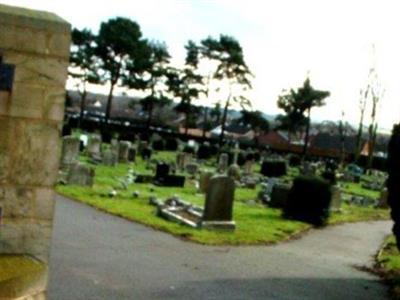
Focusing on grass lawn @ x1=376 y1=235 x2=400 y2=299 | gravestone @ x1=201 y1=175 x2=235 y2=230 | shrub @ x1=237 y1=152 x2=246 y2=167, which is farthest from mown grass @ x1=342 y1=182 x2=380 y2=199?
gravestone @ x1=201 y1=175 x2=235 y2=230

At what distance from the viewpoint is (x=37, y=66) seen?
14.6 ft

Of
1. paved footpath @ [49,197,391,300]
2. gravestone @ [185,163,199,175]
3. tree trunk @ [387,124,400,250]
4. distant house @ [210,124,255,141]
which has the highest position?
distant house @ [210,124,255,141]

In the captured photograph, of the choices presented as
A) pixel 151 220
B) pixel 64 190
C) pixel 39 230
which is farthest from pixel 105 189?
pixel 39 230

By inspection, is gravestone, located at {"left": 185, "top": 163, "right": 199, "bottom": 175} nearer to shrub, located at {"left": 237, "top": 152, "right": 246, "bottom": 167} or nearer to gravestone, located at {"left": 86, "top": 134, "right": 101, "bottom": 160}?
gravestone, located at {"left": 86, "top": 134, "right": 101, "bottom": 160}

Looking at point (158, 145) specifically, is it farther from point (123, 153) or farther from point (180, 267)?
point (180, 267)

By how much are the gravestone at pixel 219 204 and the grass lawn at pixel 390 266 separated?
3.78m

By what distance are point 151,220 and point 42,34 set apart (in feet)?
36.6

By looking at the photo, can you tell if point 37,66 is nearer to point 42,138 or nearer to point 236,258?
point 42,138

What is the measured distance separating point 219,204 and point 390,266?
14.2ft

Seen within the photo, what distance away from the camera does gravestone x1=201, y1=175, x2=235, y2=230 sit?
586 inches

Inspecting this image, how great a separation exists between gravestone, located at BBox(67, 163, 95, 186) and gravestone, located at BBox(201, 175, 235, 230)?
280 inches

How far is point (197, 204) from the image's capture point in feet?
65.1

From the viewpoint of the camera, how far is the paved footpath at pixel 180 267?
877 centimetres

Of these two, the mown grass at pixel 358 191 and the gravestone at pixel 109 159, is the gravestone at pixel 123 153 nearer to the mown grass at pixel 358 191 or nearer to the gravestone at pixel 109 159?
the gravestone at pixel 109 159
